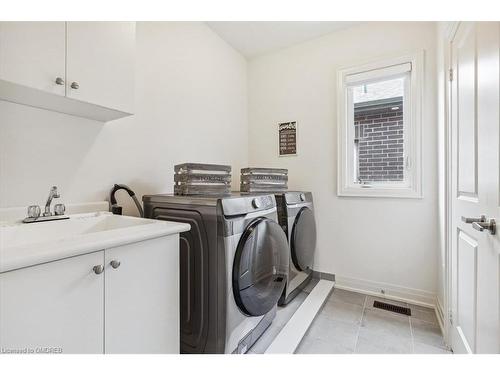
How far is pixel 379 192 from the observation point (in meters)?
2.24

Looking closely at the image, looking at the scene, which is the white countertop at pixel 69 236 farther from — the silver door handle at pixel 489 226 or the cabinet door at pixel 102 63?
the silver door handle at pixel 489 226

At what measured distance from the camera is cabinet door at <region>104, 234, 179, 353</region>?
0.89 metres

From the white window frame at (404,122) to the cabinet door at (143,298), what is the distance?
6.16 ft

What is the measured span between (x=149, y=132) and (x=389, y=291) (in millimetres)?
2531

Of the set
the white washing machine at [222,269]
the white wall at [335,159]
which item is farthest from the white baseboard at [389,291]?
the white washing machine at [222,269]

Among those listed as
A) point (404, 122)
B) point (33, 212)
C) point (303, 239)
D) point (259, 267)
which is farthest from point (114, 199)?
point (404, 122)

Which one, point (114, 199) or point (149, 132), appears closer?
point (114, 199)

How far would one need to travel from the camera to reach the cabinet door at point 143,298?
0.89 metres

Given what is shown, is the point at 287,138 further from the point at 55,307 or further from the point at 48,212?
the point at 55,307

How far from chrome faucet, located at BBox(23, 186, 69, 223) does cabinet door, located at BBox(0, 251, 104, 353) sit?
0.59 m

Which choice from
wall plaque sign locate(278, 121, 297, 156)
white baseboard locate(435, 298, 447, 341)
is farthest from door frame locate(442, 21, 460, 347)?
wall plaque sign locate(278, 121, 297, 156)

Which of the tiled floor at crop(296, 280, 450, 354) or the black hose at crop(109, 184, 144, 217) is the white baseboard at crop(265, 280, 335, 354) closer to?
the tiled floor at crop(296, 280, 450, 354)

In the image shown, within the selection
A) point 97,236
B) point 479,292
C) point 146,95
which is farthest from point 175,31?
point 479,292
